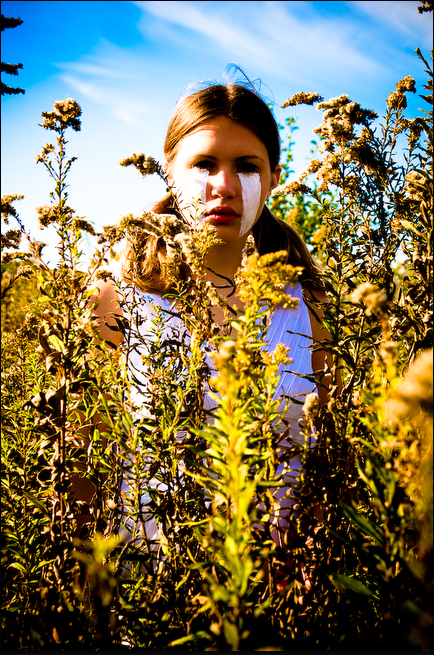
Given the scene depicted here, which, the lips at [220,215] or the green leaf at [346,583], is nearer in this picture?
the green leaf at [346,583]

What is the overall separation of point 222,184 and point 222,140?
Answer: 31cm

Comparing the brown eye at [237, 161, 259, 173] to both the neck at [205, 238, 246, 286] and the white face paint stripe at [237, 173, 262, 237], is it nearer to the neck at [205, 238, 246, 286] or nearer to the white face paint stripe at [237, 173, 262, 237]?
the white face paint stripe at [237, 173, 262, 237]

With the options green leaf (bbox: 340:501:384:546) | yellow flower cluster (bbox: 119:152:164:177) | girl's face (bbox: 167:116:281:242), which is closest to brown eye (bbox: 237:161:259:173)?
girl's face (bbox: 167:116:281:242)

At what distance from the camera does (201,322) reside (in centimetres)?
112

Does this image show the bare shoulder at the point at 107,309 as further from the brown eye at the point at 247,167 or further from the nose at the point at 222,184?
the brown eye at the point at 247,167

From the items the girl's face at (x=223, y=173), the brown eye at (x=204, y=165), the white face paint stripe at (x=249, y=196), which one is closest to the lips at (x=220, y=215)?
the girl's face at (x=223, y=173)

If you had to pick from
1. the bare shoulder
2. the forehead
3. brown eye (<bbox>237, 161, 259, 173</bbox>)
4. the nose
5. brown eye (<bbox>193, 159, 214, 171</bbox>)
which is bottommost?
the bare shoulder

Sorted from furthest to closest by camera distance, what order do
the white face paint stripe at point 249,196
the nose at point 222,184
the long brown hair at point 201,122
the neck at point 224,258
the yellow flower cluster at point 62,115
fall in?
the neck at point 224,258, the long brown hair at point 201,122, the white face paint stripe at point 249,196, the nose at point 222,184, the yellow flower cluster at point 62,115

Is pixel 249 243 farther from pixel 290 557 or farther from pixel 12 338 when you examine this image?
pixel 12 338

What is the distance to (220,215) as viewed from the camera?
2205 mm

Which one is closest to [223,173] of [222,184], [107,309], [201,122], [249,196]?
[222,184]

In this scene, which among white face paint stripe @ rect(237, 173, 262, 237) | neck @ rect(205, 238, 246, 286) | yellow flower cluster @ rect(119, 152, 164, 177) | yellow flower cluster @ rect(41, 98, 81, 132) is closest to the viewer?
yellow flower cluster @ rect(41, 98, 81, 132)

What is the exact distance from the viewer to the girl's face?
2191 millimetres

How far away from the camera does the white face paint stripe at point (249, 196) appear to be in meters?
2.31
